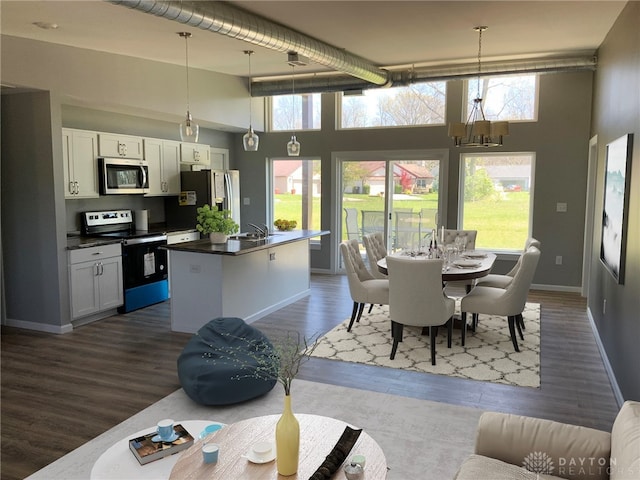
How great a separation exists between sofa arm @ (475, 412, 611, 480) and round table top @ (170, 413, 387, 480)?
0.51 metres

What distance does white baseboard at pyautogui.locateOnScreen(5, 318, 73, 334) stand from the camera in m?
5.55

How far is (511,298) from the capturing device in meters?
4.93

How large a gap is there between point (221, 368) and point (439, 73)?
204 inches

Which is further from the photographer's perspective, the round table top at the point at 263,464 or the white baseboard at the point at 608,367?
the white baseboard at the point at 608,367

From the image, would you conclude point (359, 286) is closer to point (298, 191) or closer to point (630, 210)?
point (630, 210)

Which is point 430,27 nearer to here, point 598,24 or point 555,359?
point 598,24

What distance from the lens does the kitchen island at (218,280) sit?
5461mm

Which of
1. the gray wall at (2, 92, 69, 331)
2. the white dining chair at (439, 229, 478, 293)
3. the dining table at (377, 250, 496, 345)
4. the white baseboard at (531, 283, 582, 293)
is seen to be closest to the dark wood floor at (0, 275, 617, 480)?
the gray wall at (2, 92, 69, 331)

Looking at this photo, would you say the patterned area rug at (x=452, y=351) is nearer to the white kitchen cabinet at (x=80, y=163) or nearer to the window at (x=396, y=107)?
the white kitchen cabinet at (x=80, y=163)

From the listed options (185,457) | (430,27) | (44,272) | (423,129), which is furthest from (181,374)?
(423,129)

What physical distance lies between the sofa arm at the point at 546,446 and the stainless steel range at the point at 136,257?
493cm

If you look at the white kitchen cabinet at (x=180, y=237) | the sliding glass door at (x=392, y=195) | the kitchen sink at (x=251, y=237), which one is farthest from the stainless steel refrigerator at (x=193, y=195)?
the sliding glass door at (x=392, y=195)

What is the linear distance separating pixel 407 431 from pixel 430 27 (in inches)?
152

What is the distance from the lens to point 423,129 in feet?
27.2
